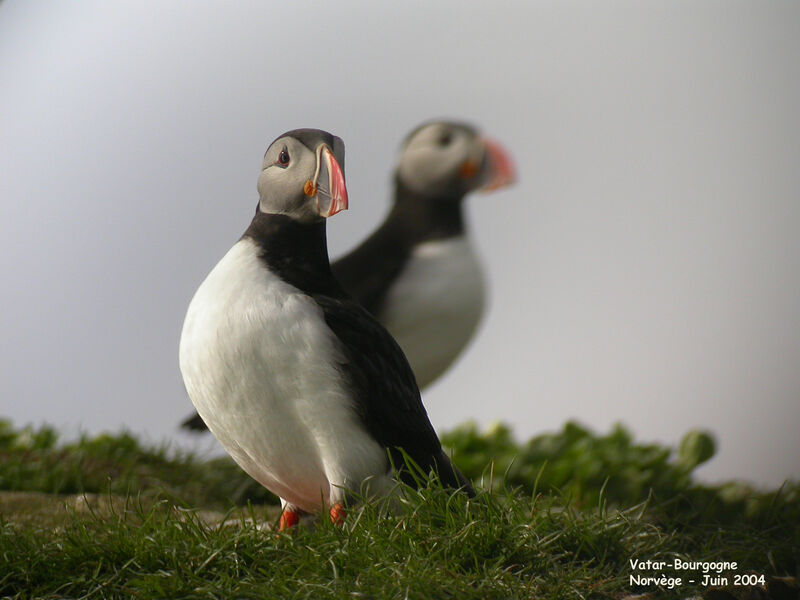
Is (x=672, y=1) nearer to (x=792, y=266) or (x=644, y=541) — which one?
(x=792, y=266)

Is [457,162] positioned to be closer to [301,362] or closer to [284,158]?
[284,158]

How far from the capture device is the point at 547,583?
1.39 meters

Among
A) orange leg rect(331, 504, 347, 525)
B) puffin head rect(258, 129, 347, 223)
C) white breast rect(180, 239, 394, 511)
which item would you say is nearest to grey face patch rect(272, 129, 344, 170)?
puffin head rect(258, 129, 347, 223)

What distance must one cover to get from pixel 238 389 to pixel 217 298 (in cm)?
17

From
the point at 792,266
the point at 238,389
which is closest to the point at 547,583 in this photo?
the point at 238,389

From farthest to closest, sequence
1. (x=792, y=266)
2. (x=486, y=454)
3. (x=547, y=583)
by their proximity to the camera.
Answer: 1. (x=486, y=454)
2. (x=792, y=266)
3. (x=547, y=583)

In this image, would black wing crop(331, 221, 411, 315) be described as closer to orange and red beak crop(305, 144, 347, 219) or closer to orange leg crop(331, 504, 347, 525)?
orange and red beak crop(305, 144, 347, 219)

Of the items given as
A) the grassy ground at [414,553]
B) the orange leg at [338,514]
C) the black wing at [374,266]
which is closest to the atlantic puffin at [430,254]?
the black wing at [374,266]

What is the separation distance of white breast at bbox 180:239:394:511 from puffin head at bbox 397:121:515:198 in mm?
704

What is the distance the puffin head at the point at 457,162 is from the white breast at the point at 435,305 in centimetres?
14

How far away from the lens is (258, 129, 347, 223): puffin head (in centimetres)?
156

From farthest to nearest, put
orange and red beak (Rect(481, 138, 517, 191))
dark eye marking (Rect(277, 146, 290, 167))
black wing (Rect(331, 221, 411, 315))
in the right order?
orange and red beak (Rect(481, 138, 517, 191)) → black wing (Rect(331, 221, 411, 315)) → dark eye marking (Rect(277, 146, 290, 167))

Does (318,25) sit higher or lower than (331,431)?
higher

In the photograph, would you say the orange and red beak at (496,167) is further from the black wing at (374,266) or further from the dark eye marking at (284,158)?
the dark eye marking at (284,158)
